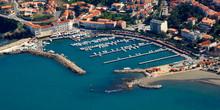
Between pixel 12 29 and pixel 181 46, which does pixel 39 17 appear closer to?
pixel 12 29

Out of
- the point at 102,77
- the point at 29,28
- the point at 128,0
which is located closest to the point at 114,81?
the point at 102,77

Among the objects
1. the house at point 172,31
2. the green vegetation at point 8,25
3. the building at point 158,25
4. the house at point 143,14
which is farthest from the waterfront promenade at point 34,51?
the house at point 143,14

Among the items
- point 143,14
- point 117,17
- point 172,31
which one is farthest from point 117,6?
point 172,31

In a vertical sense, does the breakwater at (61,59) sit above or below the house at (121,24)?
below

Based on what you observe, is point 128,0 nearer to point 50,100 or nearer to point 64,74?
point 64,74

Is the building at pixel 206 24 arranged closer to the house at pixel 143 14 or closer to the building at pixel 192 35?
the building at pixel 192 35

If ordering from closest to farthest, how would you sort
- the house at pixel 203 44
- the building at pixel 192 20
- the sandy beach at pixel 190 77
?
1. the sandy beach at pixel 190 77
2. the house at pixel 203 44
3. the building at pixel 192 20

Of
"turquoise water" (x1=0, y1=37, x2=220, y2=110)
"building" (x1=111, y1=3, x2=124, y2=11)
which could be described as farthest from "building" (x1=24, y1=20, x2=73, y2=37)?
"turquoise water" (x1=0, y1=37, x2=220, y2=110)
